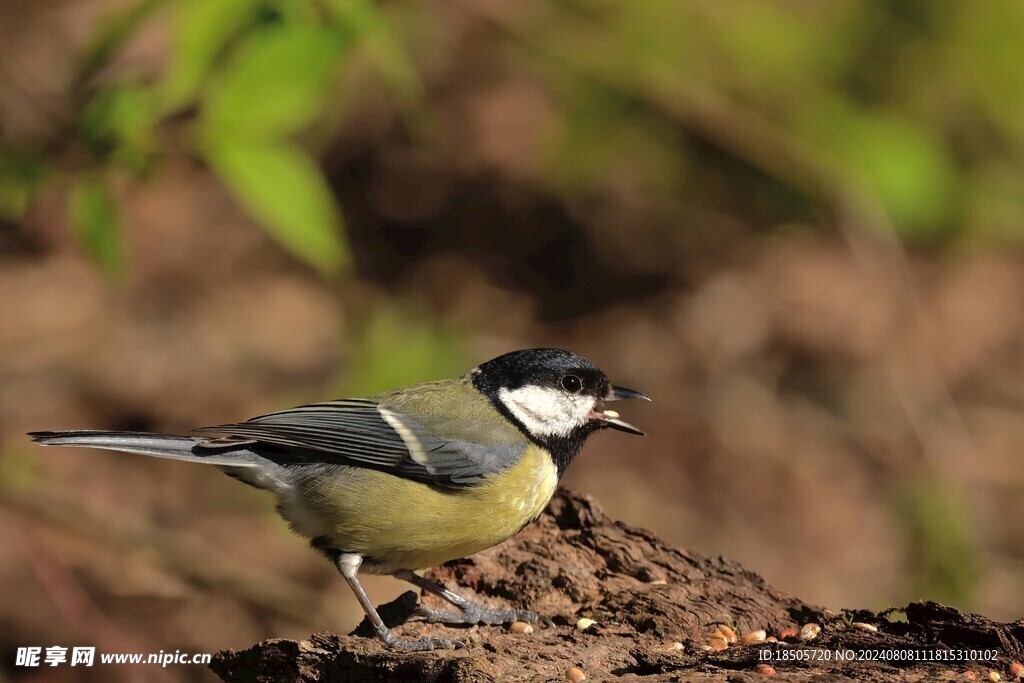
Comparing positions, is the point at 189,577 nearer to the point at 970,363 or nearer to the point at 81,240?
the point at 81,240

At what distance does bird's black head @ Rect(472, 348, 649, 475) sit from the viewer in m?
3.39

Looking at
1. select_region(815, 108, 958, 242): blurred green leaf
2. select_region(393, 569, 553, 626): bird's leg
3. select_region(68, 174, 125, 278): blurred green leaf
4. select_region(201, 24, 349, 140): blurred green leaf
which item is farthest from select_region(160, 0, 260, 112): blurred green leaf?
select_region(815, 108, 958, 242): blurred green leaf

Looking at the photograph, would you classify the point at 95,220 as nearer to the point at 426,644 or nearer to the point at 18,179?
Result: the point at 18,179

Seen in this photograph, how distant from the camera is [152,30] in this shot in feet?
20.4

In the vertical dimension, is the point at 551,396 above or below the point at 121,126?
below

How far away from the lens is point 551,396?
3420mm

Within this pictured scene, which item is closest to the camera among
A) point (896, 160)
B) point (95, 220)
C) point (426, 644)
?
point (426, 644)

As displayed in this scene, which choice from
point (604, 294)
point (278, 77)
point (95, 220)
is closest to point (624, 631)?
point (278, 77)

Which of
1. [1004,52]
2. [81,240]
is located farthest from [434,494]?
[1004,52]

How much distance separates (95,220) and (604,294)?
155 inches

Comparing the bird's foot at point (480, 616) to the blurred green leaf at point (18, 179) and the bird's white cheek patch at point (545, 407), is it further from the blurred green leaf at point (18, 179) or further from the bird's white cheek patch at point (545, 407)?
the blurred green leaf at point (18, 179)

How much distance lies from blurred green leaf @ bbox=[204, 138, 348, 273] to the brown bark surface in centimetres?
110

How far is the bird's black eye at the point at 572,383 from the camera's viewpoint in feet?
11.3

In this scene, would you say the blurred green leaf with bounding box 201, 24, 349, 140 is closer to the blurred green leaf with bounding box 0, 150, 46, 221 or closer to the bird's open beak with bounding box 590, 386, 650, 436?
the blurred green leaf with bounding box 0, 150, 46, 221
